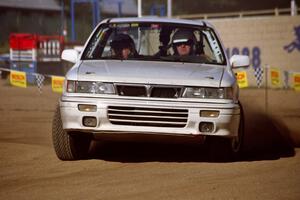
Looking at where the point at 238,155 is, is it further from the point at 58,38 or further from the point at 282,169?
the point at 58,38

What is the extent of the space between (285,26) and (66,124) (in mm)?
19409

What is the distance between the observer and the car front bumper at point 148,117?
695 centimetres

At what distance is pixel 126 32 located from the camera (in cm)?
873

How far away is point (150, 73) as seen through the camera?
713 cm

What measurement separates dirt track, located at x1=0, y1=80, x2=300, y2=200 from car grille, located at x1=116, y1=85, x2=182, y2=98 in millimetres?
725

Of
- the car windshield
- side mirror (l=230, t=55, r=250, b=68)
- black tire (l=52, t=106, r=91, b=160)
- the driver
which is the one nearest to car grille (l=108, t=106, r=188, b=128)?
black tire (l=52, t=106, r=91, b=160)

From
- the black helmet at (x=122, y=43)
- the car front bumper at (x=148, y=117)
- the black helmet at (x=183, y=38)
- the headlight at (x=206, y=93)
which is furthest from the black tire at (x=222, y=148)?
the black helmet at (x=122, y=43)

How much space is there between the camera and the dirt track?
5.82m

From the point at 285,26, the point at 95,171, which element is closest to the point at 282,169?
the point at 95,171

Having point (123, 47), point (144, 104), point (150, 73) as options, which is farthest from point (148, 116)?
point (123, 47)

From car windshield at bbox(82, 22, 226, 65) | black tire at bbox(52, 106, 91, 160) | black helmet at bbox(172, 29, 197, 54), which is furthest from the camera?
black helmet at bbox(172, 29, 197, 54)

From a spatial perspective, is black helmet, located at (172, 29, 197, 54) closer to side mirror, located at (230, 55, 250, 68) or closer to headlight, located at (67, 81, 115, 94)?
side mirror, located at (230, 55, 250, 68)

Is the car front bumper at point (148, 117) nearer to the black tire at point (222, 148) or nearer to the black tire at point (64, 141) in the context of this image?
the black tire at point (64, 141)

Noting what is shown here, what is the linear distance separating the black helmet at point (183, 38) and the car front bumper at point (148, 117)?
144cm
